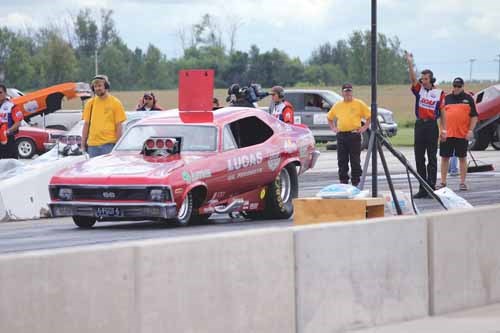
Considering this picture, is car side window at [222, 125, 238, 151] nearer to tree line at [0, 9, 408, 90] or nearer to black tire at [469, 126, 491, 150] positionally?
black tire at [469, 126, 491, 150]

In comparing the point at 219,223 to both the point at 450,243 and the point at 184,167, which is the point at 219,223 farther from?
the point at 450,243

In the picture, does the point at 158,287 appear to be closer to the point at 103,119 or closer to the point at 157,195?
the point at 157,195

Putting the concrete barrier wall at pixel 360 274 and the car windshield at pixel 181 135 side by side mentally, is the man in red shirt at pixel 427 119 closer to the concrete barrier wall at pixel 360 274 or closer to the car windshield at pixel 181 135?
the car windshield at pixel 181 135

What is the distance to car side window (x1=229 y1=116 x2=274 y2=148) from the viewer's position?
16.3 m

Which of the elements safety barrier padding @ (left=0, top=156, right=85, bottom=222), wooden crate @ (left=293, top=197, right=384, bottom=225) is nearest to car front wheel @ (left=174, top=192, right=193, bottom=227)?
safety barrier padding @ (left=0, top=156, right=85, bottom=222)

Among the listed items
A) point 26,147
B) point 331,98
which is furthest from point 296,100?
point 26,147

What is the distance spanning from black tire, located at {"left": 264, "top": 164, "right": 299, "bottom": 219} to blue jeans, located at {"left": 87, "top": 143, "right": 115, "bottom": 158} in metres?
2.37

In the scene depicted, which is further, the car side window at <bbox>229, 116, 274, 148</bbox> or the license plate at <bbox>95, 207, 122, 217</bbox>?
the car side window at <bbox>229, 116, 274, 148</bbox>

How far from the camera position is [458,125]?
781 inches

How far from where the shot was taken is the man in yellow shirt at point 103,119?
17.1m

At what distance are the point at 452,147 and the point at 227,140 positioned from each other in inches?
218

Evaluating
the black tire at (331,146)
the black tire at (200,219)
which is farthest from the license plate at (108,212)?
the black tire at (331,146)

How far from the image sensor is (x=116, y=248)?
7.07m

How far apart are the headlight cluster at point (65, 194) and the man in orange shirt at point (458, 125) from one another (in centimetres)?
675
